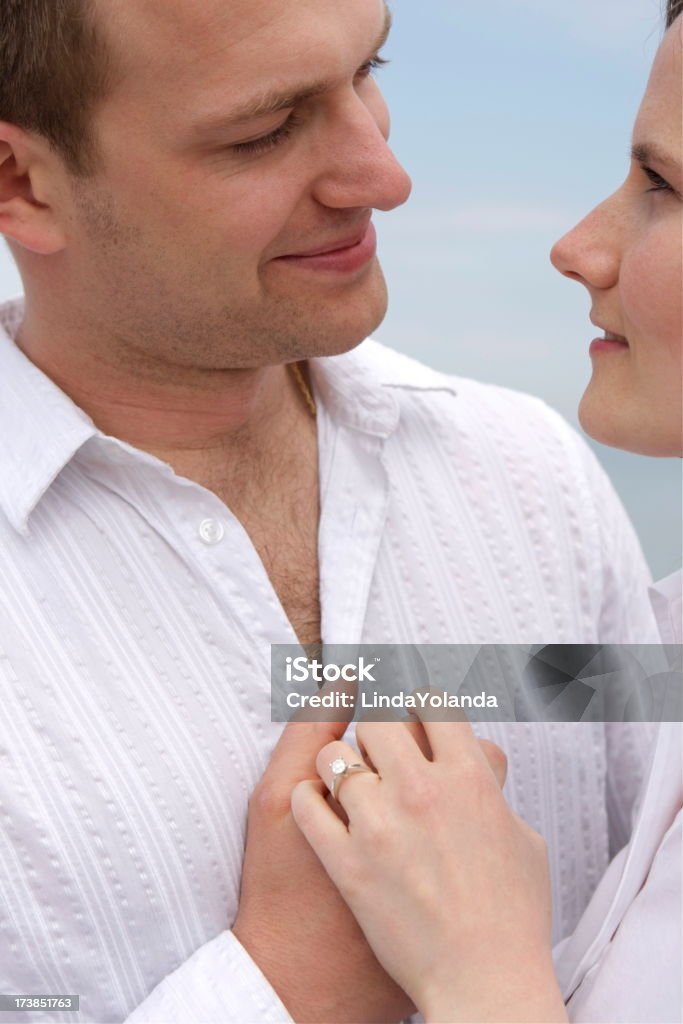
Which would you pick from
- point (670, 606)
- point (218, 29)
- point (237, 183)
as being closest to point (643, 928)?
point (670, 606)

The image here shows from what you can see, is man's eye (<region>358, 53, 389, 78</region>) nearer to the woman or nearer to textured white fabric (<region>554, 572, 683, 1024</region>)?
the woman

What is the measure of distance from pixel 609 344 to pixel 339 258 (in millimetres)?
405

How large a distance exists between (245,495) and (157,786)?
0.40 m

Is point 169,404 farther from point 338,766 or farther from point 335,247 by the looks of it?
point 338,766

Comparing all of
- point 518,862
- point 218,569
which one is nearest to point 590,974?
point 518,862

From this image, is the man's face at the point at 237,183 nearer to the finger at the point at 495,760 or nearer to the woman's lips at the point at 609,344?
the woman's lips at the point at 609,344

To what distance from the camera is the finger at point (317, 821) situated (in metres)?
1.17

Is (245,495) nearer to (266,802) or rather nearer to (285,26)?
(266,802)

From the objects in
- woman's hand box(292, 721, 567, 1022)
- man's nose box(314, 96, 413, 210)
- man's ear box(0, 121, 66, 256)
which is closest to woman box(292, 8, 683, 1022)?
woman's hand box(292, 721, 567, 1022)

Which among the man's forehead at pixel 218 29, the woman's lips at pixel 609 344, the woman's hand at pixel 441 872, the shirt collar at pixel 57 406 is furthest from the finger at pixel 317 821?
the man's forehead at pixel 218 29

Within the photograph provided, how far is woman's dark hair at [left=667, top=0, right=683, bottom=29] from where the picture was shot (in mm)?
1207

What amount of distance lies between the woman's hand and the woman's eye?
1.86ft

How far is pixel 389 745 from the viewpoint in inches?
47.1

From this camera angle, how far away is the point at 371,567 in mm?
1490
